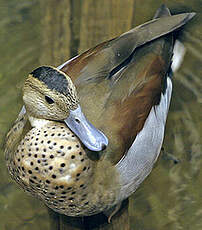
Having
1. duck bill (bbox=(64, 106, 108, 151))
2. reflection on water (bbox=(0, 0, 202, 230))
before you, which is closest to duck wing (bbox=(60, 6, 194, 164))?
duck bill (bbox=(64, 106, 108, 151))

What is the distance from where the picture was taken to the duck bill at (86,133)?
274cm

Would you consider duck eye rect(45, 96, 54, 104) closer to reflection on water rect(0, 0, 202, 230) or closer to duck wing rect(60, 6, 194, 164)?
duck wing rect(60, 6, 194, 164)

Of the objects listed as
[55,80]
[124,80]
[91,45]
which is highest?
[55,80]

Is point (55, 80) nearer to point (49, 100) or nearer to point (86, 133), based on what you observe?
point (49, 100)

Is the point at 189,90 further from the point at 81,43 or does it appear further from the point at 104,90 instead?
the point at 104,90

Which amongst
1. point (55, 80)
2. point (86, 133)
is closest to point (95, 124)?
point (86, 133)

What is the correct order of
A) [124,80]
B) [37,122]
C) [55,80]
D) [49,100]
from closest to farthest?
[55,80], [49,100], [37,122], [124,80]

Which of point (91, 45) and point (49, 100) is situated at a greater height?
point (49, 100)

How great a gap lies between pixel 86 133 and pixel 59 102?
211mm

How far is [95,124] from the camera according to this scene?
3049 mm

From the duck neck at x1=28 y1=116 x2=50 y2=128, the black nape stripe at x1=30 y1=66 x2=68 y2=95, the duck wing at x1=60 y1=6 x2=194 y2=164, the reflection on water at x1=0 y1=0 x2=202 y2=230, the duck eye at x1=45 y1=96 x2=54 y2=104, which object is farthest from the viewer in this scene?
the reflection on water at x1=0 y1=0 x2=202 y2=230

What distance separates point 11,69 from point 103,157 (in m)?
1.84

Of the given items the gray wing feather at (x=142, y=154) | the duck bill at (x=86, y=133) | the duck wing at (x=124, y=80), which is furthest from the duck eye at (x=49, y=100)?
the gray wing feather at (x=142, y=154)

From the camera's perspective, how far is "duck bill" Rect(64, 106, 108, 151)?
2740 millimetres
